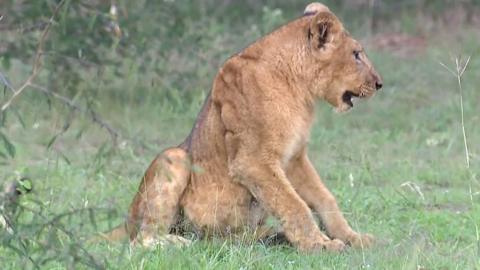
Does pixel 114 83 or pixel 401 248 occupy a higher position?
pixel 401 248

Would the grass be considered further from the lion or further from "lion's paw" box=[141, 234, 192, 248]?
the lion

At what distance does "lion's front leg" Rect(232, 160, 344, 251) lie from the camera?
564cm

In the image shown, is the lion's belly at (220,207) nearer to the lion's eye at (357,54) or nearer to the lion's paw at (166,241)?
the lion's paw at (166,241)

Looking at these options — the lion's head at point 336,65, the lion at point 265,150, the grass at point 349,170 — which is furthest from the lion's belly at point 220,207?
the lion's head at point 336,65

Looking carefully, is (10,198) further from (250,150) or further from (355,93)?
(355,93)

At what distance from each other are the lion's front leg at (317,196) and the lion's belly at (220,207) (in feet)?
1.02

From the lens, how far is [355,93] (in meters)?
6.03

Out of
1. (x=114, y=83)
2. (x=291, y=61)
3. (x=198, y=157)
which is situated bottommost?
(x=114, y=83)

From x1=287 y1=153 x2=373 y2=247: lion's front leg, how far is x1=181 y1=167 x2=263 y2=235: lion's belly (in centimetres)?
31

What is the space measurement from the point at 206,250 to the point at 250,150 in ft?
1.87

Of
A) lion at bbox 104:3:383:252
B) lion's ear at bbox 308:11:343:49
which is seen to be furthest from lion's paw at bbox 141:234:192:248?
lion's ear at bbox 308:11:343:49

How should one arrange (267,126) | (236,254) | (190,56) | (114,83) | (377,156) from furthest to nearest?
(114,83)
(190,56)
(377,156)
(267,126)
(236,254)

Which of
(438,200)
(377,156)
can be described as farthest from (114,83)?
(438,200)

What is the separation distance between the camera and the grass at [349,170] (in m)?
5.13
